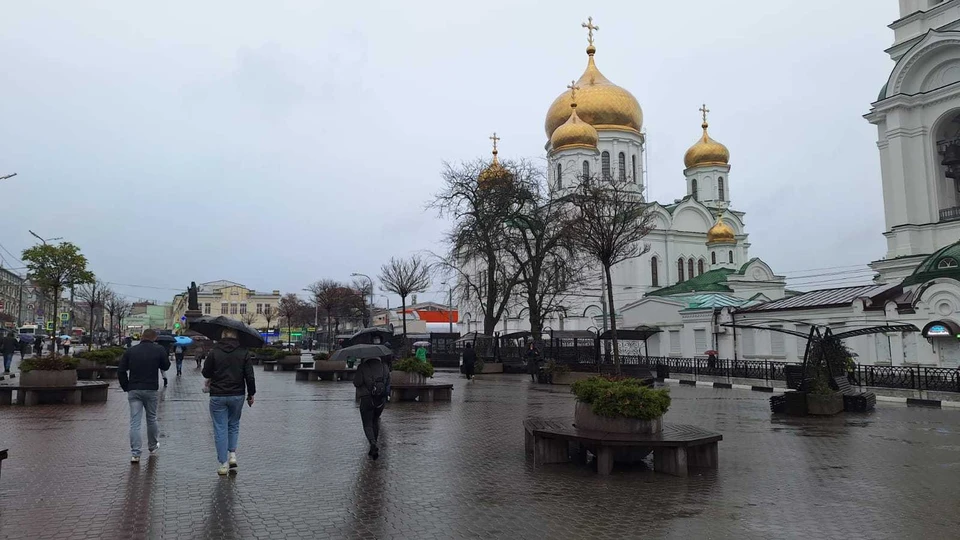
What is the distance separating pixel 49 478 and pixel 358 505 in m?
3.69

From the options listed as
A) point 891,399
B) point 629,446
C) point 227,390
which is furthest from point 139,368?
point 891,399

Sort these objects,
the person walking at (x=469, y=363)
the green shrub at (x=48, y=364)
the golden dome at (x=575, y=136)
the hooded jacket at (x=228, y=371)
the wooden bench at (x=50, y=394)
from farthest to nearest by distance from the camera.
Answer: the golden dome at (x=575, y=136) < the person walking at (x=469, y=363) < the green shrub at (x=48, y=364) < the wooden bench at (x=50, y=394) < the hooded jacket at (x=228, y=371)

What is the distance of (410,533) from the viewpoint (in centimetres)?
612

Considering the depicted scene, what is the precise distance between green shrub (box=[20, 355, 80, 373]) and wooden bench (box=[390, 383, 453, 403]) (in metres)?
7.06

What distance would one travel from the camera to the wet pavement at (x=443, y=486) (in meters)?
6.32

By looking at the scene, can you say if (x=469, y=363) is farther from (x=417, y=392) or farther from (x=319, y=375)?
(x=417, y=392)

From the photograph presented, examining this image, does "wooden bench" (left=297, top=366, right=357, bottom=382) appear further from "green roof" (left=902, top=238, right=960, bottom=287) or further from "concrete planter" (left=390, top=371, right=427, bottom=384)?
"green roof" (left=902, top=238, right=960, bottom=287)

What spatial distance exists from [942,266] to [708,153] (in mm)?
39222

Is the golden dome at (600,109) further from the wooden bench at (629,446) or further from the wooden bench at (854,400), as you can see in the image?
the wooden bench at (629,446)

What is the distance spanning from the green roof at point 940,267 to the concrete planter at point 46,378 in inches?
1083

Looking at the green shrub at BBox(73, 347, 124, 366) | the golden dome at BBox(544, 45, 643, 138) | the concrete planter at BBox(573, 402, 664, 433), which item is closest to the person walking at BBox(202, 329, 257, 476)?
the concrete planter at BBox(573, 402, 664, 433)

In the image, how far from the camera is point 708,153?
6556cm

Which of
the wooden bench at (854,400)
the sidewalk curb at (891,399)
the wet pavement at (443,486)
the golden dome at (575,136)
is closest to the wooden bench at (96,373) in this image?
the wet pavement at (443,486)

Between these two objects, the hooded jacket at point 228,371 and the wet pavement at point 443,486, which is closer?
the wet pavement at point 443,486
